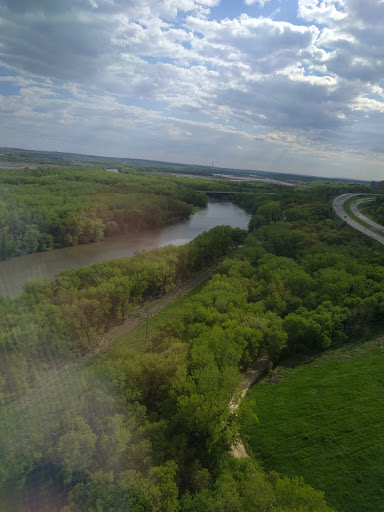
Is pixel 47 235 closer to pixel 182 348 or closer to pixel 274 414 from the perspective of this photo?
pixel 182 348

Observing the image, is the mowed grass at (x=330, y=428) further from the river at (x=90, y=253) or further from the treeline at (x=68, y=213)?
the treeline at (x=68, y=213)

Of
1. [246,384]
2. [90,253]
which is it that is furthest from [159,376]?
[90,253]

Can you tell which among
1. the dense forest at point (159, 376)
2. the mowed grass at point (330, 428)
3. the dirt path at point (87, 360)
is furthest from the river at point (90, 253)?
the mowed grass at point (330, 428)

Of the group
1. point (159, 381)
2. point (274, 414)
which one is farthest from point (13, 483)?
point (274, 414)

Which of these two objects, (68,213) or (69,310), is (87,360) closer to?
(69,310)

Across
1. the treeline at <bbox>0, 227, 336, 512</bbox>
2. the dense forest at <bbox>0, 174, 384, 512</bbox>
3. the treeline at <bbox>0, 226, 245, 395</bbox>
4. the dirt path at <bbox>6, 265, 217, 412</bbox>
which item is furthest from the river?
the treeline at <bbox>0, 227, 336, 512</bbox>
